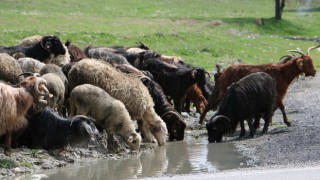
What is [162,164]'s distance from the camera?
14266mm

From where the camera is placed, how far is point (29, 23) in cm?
3538

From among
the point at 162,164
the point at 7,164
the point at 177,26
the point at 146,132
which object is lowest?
the point at 177,26

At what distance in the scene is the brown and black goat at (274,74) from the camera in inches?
760

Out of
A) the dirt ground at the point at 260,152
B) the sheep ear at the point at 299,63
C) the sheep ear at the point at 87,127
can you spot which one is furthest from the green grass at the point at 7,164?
the sheep ear at the point at 299,63

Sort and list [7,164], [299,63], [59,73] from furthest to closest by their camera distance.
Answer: [299,63]
[59,73]
[7,164]

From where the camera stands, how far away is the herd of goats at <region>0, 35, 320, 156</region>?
563 inches

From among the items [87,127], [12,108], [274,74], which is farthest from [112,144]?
[274,74]

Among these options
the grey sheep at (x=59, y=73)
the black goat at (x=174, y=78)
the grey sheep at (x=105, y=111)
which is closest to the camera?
the grey sheep at (x=105, y=111)

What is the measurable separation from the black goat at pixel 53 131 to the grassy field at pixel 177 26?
44.3ft

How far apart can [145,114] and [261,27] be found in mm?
31758

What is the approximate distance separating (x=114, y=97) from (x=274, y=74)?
190 inches

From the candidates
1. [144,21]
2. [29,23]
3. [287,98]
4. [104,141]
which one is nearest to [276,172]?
[104,141]

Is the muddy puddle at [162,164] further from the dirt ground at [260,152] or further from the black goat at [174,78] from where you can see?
the black goat at [174,78]

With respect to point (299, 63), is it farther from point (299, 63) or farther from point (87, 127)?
point (87, 127)
